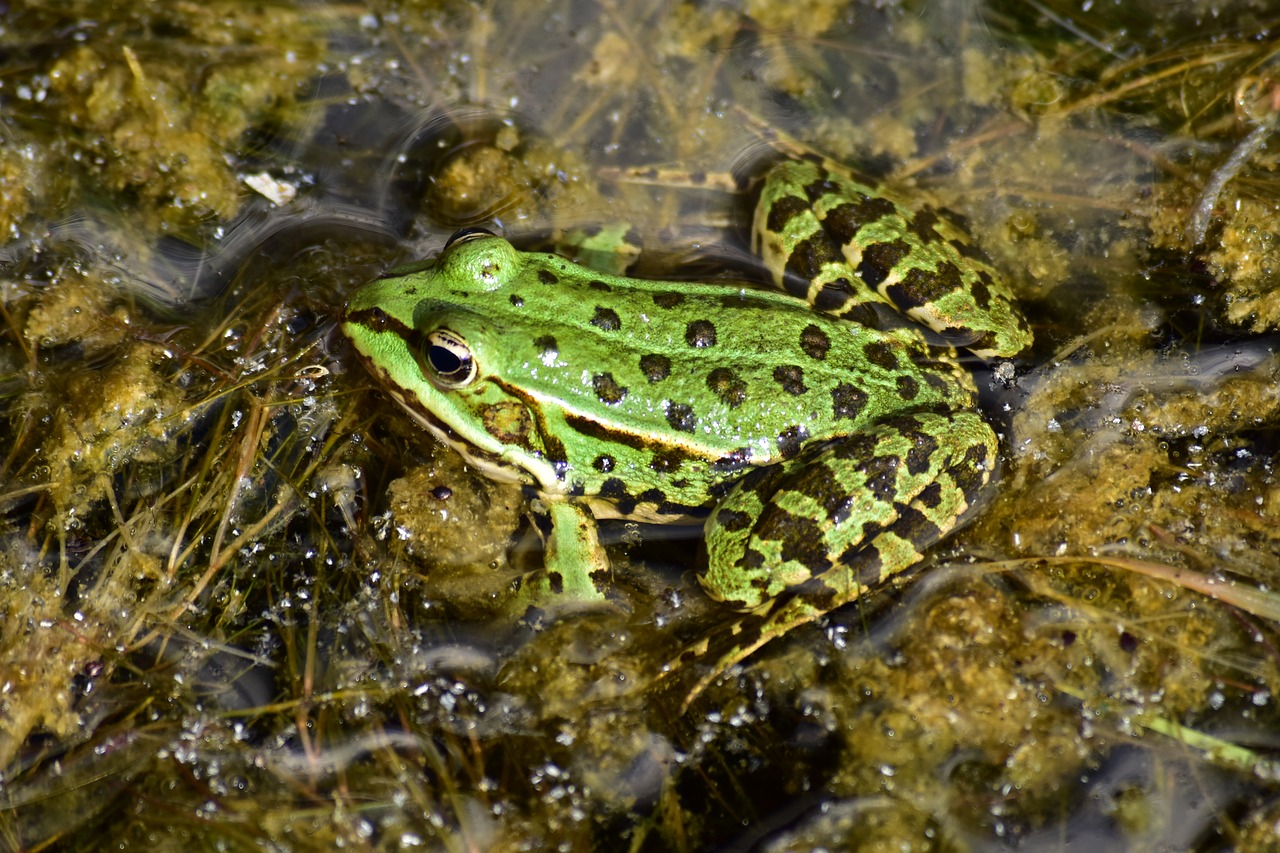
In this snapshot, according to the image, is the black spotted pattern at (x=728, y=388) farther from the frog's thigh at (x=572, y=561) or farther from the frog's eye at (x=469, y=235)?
the frog's eye at (x=469, y=235)

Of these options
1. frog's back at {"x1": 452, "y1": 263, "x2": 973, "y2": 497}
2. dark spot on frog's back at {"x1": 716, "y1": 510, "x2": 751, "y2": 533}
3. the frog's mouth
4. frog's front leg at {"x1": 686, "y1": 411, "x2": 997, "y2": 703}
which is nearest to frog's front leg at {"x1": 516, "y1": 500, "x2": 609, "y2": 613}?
the frog's mouth

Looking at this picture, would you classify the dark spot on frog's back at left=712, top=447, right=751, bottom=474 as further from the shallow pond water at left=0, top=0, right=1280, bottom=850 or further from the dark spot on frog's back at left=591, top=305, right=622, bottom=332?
the dark spot on frog's back at left=591, top=305, right=622, bottom=332

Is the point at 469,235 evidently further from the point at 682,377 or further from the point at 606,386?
the point at 682,377

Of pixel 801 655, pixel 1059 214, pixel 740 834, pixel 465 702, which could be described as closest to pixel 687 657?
pixel 801 655

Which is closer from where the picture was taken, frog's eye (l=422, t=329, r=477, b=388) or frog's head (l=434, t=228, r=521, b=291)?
frog's eye (l=422, t=329, r=477, b=388)

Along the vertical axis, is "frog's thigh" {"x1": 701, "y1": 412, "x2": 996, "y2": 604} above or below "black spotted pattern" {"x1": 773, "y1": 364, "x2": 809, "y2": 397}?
below

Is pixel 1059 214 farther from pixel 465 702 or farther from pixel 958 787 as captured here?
pixel 465 702
